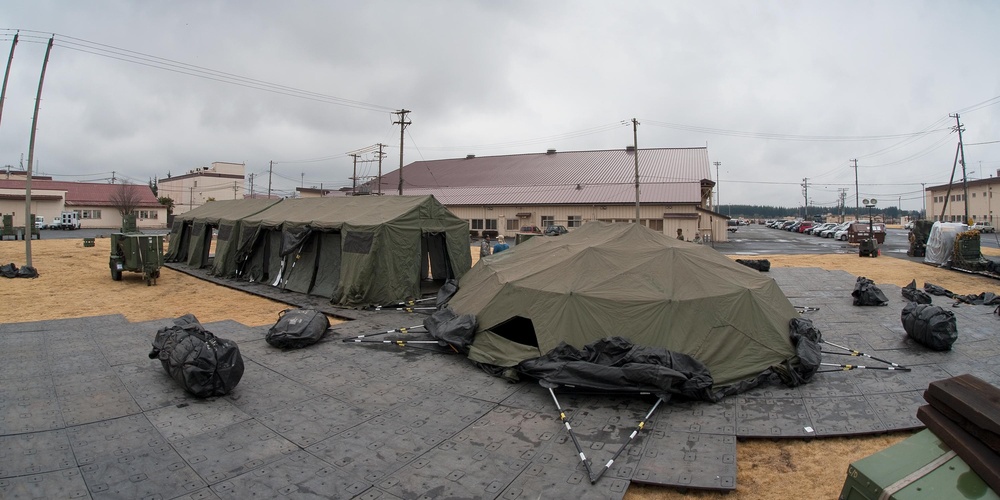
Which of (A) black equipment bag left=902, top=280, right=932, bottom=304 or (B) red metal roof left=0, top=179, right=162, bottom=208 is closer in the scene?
(A) black equipment bag left=902, top=280, right=932, bottom=304

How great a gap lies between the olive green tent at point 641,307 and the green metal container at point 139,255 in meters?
10.7

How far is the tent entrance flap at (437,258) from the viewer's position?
1312 cm

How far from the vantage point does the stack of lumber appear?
2.76m

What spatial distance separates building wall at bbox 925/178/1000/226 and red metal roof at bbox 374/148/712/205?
28.2 metres

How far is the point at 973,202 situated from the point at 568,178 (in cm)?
4828

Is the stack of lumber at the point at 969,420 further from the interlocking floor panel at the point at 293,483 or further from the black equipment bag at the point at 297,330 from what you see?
the black equipment bag at the point at 297,330

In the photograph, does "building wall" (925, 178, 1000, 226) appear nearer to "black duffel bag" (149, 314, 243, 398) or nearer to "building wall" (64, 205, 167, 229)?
"black duffel bag" (149, 314, 243, 398)

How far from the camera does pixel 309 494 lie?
158 inches

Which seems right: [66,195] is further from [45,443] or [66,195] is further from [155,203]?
[45,443]

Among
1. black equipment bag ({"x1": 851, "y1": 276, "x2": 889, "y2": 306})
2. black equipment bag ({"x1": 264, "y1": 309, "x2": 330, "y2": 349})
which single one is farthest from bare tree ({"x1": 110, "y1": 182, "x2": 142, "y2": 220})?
black equipment bag ({"x1": 851, "y1": 276, "x2": 889, "y2": 306})

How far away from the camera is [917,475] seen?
2.89m

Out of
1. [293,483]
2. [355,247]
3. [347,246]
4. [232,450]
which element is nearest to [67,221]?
[347,246]

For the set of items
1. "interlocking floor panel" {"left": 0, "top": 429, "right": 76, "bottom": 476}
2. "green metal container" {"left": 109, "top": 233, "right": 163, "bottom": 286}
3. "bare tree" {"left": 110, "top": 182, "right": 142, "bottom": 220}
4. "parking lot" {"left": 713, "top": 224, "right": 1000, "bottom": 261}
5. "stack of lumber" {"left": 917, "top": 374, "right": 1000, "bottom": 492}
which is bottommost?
"interlocking floor panel" {"left": 0, "top": 429, "right": 76, "bottom": 476}

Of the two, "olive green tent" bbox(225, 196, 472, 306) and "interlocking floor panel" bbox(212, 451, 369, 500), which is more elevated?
"olive green tent" bbox(225, 196, 472, 306)
